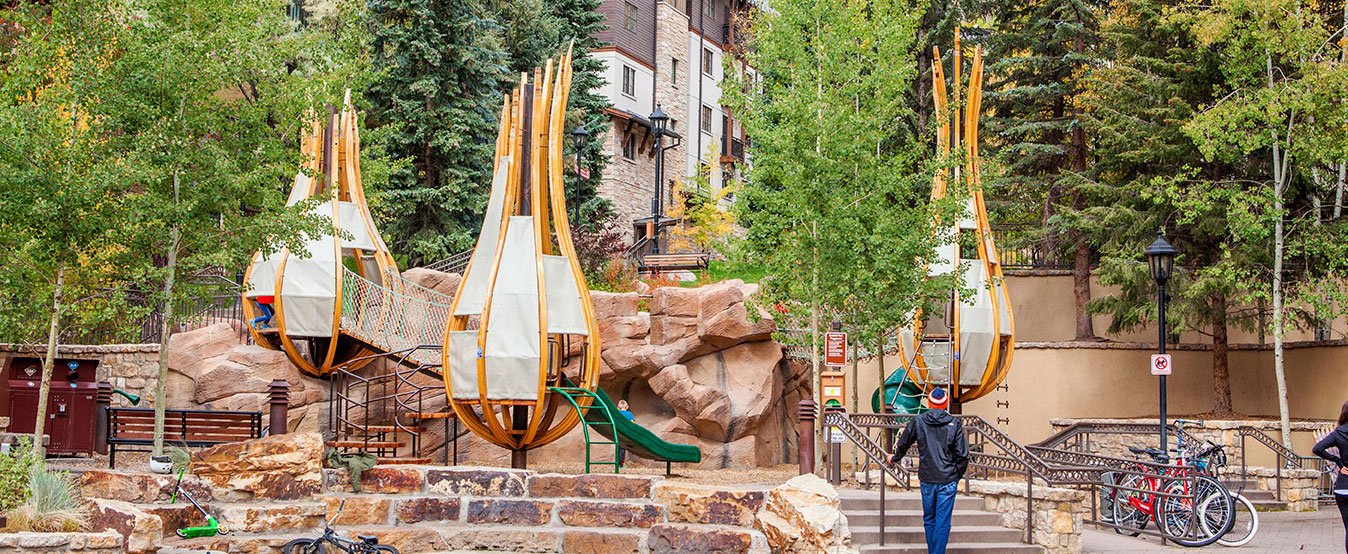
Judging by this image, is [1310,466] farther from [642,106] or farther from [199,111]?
[642,106]

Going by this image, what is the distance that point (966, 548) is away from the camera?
41.7 feet

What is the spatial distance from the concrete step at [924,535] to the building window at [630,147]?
1284 inches

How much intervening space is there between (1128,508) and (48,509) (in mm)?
12209

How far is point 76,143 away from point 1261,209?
20177mm

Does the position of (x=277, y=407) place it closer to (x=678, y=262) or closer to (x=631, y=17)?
(x=678, y=262)

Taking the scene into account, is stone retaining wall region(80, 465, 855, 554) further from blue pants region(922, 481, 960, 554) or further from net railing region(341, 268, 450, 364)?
net railing region(341, 268, 450, 364)

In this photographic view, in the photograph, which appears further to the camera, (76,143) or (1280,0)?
(1280,0)

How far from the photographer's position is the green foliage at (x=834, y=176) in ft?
58.7

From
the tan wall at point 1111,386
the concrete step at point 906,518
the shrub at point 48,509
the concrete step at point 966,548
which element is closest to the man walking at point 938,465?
the concrete step at point 966,548

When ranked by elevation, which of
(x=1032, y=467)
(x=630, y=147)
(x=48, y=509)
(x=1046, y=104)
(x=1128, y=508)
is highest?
(x=630, y=147)

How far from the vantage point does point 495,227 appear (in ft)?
55.6

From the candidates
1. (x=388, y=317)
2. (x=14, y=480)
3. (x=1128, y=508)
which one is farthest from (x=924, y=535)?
(x=388, y=317)

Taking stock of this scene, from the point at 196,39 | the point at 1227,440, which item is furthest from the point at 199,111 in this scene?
the point at 1227,440

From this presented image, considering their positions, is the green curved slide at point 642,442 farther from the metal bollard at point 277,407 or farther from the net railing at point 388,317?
the net railing at point 388,317
